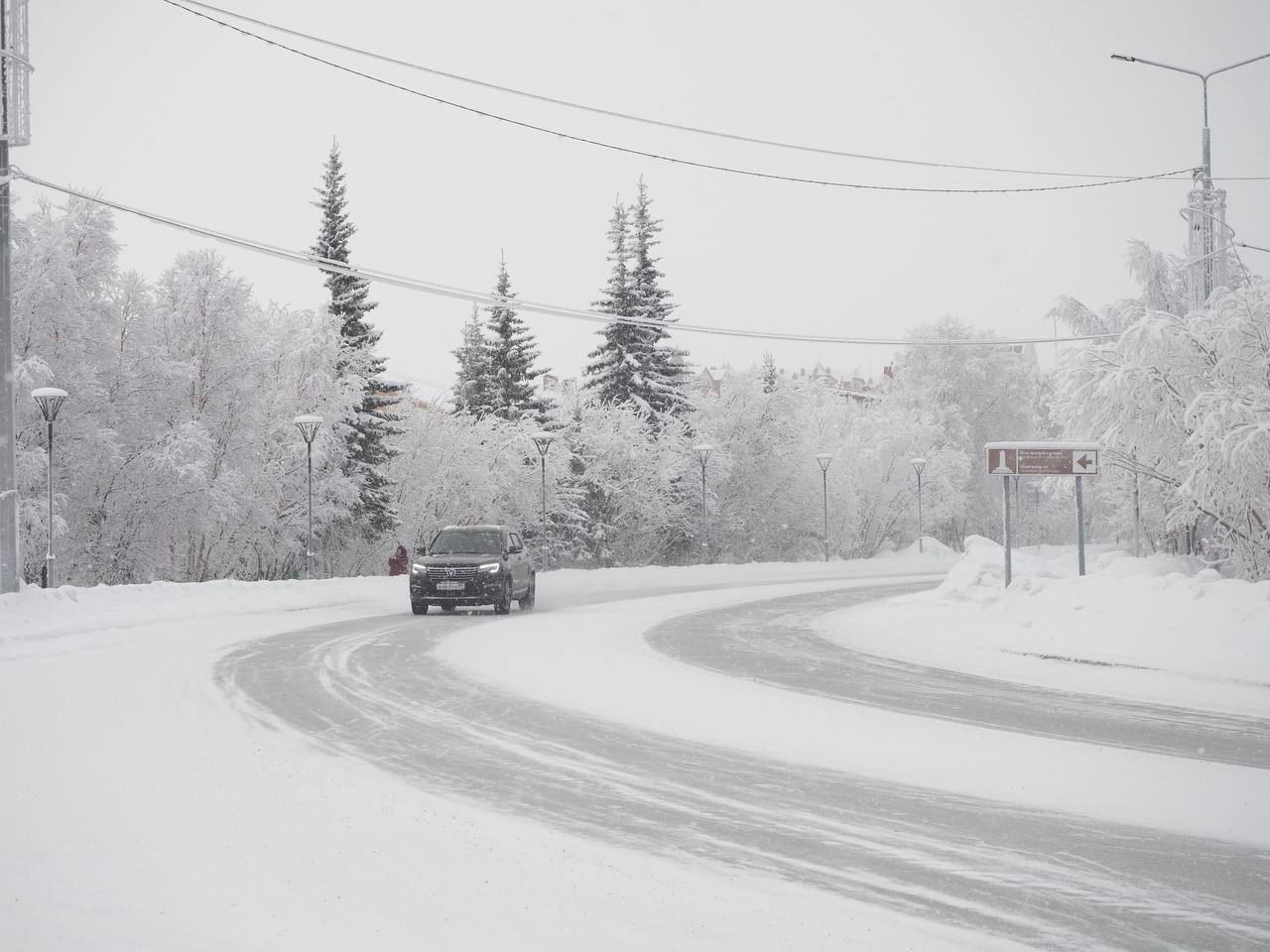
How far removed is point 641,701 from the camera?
11344 mm

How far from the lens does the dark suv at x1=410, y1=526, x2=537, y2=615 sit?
78.5 ft

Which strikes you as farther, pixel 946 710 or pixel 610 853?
pixel 946 710

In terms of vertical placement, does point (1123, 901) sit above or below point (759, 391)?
below

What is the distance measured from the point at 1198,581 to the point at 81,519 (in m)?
39.6

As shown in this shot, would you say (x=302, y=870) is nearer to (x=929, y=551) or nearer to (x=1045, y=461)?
(x=1045, y=461)

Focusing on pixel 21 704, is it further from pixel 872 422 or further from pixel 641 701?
pixel 872 422

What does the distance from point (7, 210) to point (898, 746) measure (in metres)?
18.3

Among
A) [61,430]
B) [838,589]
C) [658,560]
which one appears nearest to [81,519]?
[61,430]

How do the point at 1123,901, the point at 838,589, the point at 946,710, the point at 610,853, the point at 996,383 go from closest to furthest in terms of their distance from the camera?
the point at 1123,901, the point at 610,853, the point at 946,710, the point at 838,589, the point at 996,383

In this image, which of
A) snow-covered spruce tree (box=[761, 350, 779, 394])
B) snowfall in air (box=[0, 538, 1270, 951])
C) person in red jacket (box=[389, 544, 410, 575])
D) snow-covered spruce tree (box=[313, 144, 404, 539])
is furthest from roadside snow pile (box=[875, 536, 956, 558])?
snowfall in air (box=[0, 538, 1270, 951])

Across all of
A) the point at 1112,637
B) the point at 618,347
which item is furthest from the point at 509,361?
the point at 1112,637

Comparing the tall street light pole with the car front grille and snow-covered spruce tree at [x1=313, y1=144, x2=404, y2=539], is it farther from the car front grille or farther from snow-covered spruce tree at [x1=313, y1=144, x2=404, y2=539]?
snow-covered spruce tree at [x1=313, y1=144, x2=404, y2=539]

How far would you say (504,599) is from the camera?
2434 centimetres

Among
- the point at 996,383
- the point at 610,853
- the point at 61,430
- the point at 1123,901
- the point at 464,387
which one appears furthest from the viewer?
the point at 996,383
